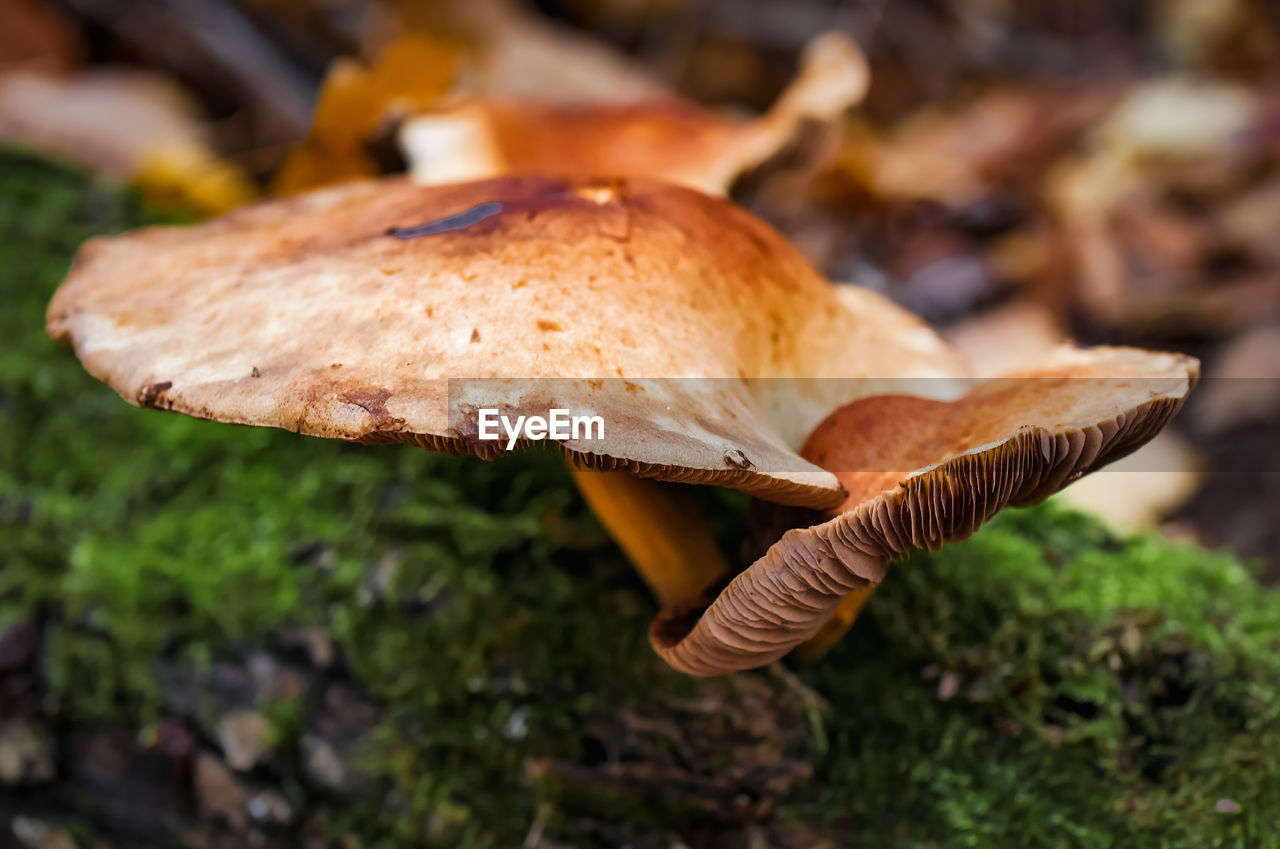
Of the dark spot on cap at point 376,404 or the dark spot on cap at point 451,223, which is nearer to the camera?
the dark spot on cap at point 376,404

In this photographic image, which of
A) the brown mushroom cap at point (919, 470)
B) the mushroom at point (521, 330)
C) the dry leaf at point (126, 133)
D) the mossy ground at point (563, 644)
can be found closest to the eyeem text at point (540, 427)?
the mushroom at point (521, 330)

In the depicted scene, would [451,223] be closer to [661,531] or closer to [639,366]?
[639,366]

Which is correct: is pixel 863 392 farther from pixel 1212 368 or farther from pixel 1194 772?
pixel 1212 368

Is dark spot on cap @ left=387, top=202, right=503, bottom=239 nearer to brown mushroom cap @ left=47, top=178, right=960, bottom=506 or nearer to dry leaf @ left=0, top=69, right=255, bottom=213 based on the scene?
brown mushroom cap @ left=47, top=178, right=960, bottom=506

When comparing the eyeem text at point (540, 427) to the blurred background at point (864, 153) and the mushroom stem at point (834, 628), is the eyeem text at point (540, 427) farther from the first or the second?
the blurred background at point (864, 153)

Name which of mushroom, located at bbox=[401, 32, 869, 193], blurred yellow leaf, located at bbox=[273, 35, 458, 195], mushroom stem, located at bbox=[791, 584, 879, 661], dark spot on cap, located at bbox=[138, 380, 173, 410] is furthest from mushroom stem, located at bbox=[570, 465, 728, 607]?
blurred yellow leaf, located at bbox=[273, 35, 458, 195]

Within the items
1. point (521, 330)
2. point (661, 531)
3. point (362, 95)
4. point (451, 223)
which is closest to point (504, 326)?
point (521, 330)

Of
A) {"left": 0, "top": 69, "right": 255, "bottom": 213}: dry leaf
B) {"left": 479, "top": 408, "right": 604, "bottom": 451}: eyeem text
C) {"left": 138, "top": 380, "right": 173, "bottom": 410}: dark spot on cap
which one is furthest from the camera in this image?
{"left": 0, "top": 69, "right": 255, "bottom": 213}: dry leaf
